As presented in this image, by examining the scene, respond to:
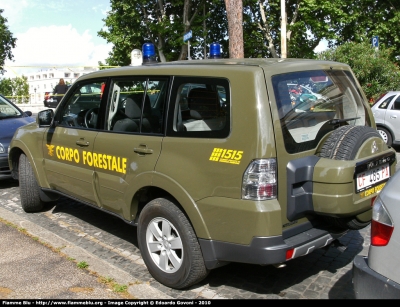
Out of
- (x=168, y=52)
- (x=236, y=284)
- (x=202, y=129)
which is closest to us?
(x=202, y=129)

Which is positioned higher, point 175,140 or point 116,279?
point 175,140

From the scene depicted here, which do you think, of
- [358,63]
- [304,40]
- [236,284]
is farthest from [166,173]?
[304,40]

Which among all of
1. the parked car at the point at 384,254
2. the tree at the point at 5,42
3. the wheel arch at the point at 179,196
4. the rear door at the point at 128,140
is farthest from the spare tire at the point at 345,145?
the tree at the point at 5,42

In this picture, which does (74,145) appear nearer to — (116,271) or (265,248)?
(116,271)

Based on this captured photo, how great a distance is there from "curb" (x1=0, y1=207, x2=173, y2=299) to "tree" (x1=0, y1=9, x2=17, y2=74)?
151 ft

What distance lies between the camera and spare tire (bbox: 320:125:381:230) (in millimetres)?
3246

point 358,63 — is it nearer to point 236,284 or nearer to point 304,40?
point 236,284

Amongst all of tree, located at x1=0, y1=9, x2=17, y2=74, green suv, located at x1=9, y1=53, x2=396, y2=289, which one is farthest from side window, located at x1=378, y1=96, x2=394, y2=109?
tree, located at x1=0, y1=9, x2=17, y2=74

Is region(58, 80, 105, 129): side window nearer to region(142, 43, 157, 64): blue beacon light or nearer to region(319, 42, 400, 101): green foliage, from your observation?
region(142, 43, 157, 64): blue beacon light

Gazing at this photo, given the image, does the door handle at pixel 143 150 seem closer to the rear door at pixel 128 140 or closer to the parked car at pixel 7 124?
the rear door at pixel 128 140

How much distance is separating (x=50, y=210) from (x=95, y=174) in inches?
80.0

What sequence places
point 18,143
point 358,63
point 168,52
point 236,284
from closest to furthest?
1. point 236,284
2. point 18,143
3. point 358,63
4. point 168,52

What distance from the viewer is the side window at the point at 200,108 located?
3.31 meters

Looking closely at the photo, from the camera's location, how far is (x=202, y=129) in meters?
3.41
